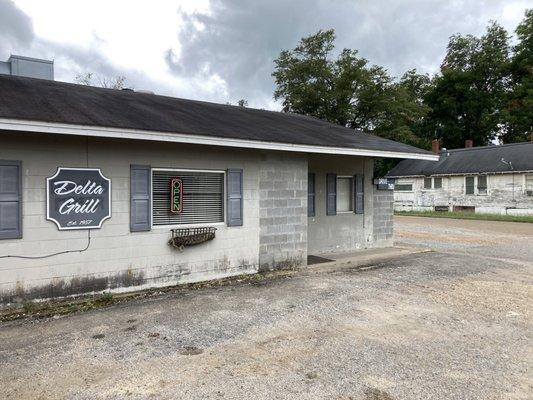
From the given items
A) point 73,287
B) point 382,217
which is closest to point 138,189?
point 73,287

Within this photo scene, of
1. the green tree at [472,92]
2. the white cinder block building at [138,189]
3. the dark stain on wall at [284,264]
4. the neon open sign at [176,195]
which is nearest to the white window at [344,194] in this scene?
the white cinder block building at [138,189]

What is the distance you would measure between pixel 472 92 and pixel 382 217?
32.4 m

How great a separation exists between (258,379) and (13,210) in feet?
13.4

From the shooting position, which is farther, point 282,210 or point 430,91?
point 430,91

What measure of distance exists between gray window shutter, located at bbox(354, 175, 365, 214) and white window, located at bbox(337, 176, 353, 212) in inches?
5.4

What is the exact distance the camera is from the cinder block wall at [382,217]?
1140 cm

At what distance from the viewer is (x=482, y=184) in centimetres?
2630

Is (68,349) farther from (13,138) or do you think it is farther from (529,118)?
(529,118)

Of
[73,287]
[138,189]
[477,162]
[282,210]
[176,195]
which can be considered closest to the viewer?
[73,287]

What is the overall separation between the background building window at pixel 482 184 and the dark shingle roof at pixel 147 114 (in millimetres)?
18909

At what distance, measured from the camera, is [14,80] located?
299 inches

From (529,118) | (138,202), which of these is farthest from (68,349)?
(529,118)

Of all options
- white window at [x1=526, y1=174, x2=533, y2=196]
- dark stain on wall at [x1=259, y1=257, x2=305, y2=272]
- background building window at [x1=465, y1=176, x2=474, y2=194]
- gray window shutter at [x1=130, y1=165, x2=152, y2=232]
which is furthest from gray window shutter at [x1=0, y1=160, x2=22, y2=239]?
background building window at [x1=465, y1=176, x2=474, y2=194]

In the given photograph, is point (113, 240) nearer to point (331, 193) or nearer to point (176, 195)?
point (176, 195)
